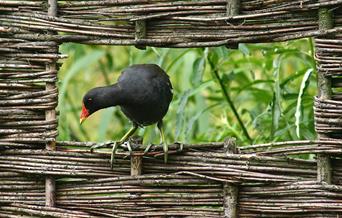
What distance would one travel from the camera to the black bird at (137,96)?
10.4 ft

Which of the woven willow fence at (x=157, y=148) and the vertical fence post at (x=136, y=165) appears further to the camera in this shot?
the vertical fence post at (x=136, y=165)

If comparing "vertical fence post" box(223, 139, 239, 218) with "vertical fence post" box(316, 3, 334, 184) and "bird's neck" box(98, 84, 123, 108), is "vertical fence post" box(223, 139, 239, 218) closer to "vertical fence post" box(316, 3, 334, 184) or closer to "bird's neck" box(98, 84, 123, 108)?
"vertical fence post" box(316, 3, 334, 184)

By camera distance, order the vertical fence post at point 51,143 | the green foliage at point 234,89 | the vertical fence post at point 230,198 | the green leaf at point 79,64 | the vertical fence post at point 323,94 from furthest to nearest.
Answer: the green leaf at point 79,64 → the green foliage at point 234,89 → the vertical fence post at point 51,143 → the vertical fence post at point 230,198 → the vertical fence post at point 323,94

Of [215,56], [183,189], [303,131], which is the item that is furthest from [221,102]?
[183,189]

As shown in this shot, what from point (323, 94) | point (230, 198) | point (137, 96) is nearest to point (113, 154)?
point (137, 96)

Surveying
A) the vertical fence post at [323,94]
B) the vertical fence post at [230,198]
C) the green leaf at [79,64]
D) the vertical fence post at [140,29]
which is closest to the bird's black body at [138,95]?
the vertical fence post at [140,29]

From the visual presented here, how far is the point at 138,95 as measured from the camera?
10.6 ft

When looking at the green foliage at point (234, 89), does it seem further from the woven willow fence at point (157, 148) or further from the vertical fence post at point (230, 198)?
the vertical fence post at point (230, 198)

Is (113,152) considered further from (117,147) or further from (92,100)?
(92,100)

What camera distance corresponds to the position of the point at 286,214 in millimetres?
2977

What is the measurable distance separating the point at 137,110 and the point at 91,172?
1.16 ft

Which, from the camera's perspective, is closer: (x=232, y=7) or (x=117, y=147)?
(x=232, y=7)

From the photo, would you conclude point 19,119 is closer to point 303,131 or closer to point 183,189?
point 183,189

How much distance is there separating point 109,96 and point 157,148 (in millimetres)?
313
